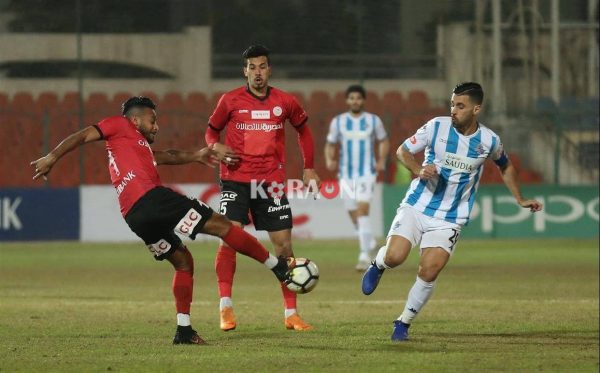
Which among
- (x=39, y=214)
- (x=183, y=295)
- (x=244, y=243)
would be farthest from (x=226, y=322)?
(x=39, y=214)

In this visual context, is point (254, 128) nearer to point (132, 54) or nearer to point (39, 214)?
point (39, 214)

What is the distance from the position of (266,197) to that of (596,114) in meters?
14.7

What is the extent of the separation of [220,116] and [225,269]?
4.21 ft

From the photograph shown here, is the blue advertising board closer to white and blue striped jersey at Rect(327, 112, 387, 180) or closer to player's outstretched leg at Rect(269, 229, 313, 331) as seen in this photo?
white and blue striped jersey at Rect(327, 112, 387, 180)

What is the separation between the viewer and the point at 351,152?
57.3 feet

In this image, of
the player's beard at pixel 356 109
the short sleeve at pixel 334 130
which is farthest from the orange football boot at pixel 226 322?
the short sleeve at pixel 334 130

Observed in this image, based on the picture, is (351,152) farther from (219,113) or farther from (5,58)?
(5,58)

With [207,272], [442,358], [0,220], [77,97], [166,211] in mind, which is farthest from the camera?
[77,97]

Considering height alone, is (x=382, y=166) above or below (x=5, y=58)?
below

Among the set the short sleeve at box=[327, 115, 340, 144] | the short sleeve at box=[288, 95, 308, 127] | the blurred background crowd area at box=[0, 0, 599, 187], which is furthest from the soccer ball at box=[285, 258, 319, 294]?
the blurred background crowd area at box=[0, 0, 599, 187]

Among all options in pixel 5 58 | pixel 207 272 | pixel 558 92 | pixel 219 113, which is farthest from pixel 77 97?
pixel 219 113

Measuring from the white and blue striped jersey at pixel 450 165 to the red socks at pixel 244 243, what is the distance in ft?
4.25

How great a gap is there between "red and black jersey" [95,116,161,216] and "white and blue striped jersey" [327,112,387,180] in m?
8.70

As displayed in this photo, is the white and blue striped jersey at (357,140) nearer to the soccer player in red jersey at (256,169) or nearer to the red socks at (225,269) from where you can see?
A: the soccer player in red jersey at (256,169)
